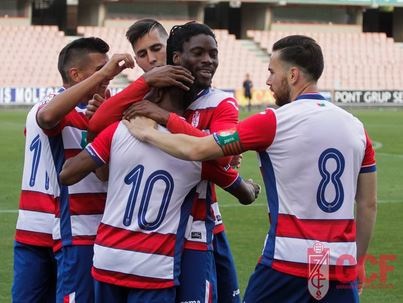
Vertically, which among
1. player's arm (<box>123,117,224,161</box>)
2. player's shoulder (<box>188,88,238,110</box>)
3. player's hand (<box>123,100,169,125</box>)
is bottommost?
player's arm (<box>123,117,224,161</box>)

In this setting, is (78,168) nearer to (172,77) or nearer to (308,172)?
(172,77)

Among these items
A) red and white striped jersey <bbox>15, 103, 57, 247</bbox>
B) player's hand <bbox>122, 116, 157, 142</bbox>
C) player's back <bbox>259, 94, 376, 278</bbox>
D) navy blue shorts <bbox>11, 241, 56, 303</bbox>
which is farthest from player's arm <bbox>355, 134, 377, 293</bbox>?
navy blue shorts <bbox>11, 241, 56, 303</bbox>

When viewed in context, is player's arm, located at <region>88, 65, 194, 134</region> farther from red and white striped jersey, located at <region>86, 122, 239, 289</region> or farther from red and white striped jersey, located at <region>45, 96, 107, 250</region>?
red and white striped jersey, located at <region>45, 96, 107, 250</region>

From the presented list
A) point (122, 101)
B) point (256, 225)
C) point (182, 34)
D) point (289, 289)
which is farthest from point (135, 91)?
point (256, 225)

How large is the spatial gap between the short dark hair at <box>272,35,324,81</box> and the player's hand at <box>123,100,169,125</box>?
62cm

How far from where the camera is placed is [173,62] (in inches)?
191

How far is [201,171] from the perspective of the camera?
476 cm

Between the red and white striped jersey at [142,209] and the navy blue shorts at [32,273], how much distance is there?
115 centimetres

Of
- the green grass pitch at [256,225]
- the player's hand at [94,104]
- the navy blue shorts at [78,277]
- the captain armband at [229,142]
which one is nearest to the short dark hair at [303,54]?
the captain armband at [229,142]

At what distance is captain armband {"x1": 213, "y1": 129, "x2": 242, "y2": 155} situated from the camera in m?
4.70

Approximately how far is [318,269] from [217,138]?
0.76m

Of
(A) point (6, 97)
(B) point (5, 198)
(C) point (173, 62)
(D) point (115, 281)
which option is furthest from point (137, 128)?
(A) point (6, 97)

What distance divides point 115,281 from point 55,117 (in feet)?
2.98

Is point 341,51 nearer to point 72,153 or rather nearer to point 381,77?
point 381,77
